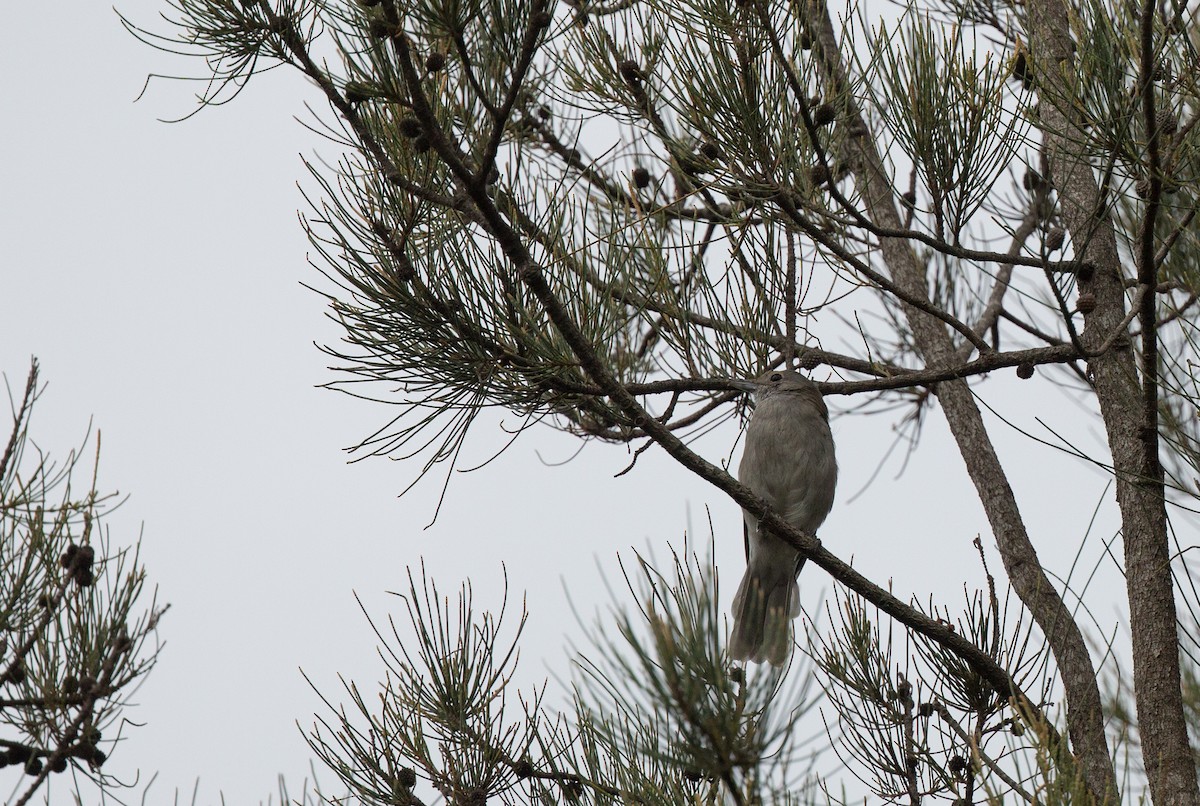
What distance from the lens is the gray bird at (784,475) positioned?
4125 mm

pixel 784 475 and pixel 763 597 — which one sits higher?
pixel 784 475

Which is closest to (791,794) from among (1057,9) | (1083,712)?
(1083,712)

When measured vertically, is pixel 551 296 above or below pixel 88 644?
above

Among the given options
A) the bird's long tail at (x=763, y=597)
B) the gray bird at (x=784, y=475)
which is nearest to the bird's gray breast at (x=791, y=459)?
the gray bird at (x=784, y=475)

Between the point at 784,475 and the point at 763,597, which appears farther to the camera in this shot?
the point at 784,475

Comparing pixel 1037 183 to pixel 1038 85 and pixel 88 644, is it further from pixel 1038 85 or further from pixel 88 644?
pixel 88 644

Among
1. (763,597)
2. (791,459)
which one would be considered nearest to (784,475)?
(791,459)

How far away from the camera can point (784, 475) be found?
4191 mm

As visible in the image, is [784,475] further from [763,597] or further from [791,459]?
[763,597]

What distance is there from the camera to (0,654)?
8.36 feet

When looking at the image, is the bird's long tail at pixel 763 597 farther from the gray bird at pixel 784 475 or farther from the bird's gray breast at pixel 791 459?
the bird's gray breast at pixel 791 459

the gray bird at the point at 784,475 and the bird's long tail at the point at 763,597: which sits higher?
the gray bird at the point at 784,475

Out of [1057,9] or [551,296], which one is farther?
[1057,9]

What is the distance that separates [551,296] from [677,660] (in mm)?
791
